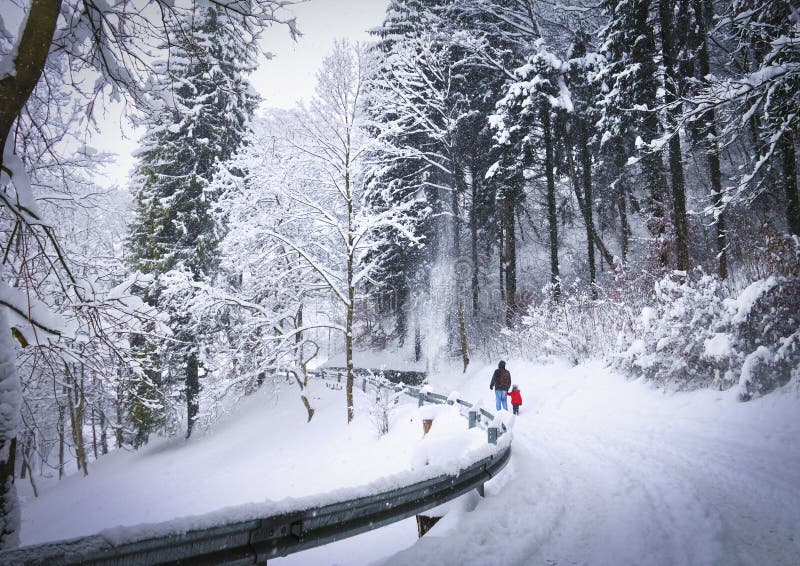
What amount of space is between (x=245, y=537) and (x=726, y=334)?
29.5 feet

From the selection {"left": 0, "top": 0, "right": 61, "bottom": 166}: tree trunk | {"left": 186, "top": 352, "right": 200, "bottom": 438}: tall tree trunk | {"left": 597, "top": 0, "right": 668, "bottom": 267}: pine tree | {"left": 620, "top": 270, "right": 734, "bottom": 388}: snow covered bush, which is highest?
{"left": 597, "top": 0, "right": 668, "bottom": 267}: pine tree

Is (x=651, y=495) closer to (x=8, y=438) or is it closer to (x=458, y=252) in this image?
(x=8, y=438)

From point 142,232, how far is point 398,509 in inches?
746

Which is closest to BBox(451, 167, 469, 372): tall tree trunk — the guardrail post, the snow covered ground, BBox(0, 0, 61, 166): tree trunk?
the snow covered ground

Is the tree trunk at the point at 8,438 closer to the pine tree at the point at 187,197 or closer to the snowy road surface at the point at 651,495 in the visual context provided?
the snowy road surface at the point at 651,495

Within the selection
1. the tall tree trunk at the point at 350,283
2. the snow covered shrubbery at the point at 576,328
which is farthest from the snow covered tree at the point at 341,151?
the snow covered shrubbery at the point at 576,328

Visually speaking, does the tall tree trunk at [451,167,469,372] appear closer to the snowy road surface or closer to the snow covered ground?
the snow covered ground

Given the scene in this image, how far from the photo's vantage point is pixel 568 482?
4.70 meters

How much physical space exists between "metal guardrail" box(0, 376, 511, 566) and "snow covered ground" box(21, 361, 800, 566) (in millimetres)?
441

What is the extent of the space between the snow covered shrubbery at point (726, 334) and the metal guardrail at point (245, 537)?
22.3ft

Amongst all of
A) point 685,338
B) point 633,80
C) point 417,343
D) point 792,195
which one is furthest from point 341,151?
point 417,343

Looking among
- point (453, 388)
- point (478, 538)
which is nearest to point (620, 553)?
point (478, 538)

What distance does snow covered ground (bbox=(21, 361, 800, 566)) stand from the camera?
125 inches

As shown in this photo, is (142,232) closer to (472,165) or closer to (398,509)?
(472,165)
